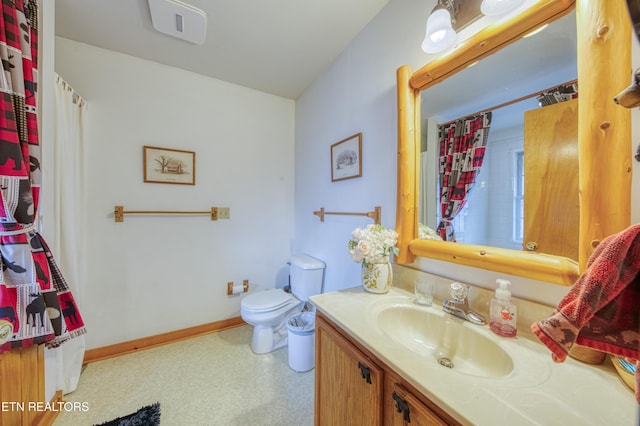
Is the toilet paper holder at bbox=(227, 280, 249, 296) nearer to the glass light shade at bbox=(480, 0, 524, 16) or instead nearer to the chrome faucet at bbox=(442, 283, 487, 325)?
the chrome faucet at bbox=(442, 283, 487, 325)

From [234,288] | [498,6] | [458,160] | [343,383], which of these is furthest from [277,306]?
[498,6]

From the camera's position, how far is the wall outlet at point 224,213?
84.9 inches

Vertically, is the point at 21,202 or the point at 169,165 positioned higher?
the point at 169,165

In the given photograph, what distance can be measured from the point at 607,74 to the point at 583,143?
18 cm

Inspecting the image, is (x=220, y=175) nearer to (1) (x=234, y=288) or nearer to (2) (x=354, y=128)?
(1) (x=234, y=288)

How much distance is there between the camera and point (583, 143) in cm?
65

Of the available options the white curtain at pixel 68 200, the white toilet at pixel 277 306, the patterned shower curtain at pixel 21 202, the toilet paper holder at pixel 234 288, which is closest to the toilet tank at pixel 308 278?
the white toilet at pixel 277 306

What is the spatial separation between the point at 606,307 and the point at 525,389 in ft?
0.91

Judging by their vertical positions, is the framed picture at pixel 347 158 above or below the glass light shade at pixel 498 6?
below

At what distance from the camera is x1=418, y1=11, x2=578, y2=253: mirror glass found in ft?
2.45

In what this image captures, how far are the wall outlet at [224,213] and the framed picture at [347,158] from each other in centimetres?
107

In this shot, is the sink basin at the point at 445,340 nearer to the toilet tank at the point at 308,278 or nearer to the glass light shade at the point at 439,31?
the toilet tank at the point at 308,278

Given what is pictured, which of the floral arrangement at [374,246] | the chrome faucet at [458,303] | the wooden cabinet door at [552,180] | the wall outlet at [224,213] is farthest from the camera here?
the wall outlet at [224,213]

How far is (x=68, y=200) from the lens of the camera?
4.69 ft
